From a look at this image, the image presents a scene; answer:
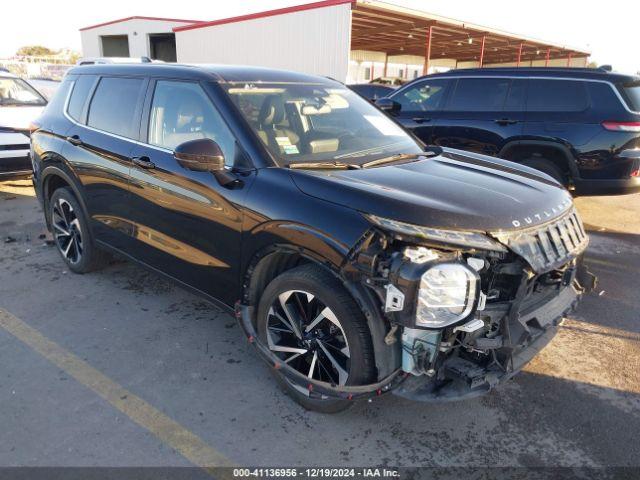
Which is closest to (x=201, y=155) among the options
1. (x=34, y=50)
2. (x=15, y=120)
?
(x=15, y=120)

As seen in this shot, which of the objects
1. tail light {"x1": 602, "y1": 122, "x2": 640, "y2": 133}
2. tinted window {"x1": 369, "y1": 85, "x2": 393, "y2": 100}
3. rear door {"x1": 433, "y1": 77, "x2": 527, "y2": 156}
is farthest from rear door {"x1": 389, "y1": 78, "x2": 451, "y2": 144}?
tinted window {"x1": 369, "y1": 85, "x2": 393, "y2": 100}

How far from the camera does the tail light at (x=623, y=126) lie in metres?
5.82

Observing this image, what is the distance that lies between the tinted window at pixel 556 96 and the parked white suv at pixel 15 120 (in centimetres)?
661

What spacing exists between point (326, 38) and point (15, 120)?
10.8 metres

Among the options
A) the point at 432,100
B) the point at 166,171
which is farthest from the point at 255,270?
the point at 432,100

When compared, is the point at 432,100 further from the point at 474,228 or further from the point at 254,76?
the point at 474,228

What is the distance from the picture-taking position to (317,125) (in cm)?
344

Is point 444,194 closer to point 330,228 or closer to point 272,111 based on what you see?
point 330,228

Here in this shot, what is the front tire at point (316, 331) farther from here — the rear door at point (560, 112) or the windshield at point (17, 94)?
the windshield at point (17, 94)

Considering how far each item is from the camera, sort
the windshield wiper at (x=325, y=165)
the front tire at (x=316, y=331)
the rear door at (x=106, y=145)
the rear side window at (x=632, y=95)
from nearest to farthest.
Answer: the front tire at (x=316, y=331) < the windshield wiper at (x=325, y=165) < the rear door at (x=106, y=145) < the rear side window at (x=632, y=95)

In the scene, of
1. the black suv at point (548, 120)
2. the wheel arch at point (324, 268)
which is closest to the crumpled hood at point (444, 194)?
the wheel arch at point (324, 268)

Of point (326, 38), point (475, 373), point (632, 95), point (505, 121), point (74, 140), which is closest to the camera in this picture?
point (475, 373)

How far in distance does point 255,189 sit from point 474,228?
1.21 metres

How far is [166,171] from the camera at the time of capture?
3.31 metres
